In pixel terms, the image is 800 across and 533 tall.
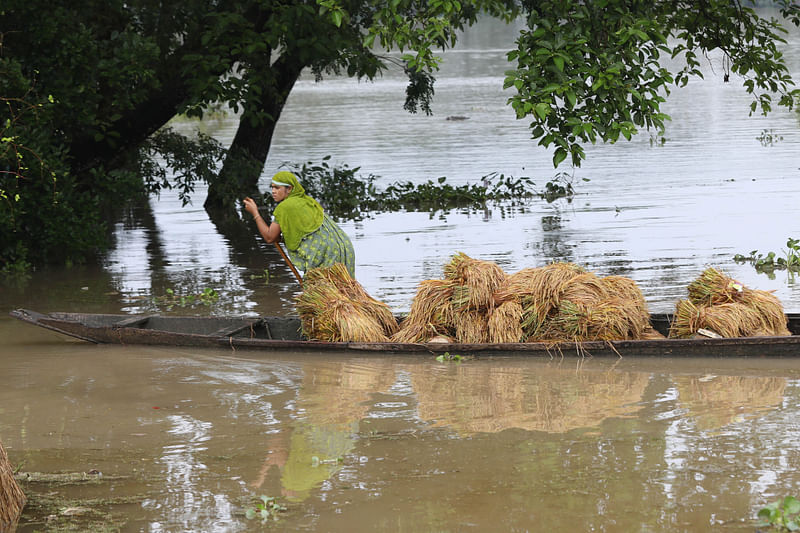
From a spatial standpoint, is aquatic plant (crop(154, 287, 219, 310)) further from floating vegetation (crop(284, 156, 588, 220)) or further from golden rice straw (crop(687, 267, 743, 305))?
floating vegetation (crop(284, 156, 588, 220))

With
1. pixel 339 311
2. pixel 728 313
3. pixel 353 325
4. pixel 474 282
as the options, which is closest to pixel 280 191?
pixel 339 311

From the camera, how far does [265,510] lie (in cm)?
542

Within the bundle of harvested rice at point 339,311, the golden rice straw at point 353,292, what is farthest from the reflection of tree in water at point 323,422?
the golden rice straw at point 353,292

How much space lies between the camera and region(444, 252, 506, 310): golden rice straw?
879 centimetres

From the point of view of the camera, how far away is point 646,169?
2220cm

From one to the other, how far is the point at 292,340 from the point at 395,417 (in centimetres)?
234

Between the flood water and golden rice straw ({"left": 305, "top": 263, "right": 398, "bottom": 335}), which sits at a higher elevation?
golden rice straw ({"left": 305, "top": 263, "right": 398, "bottom": 335})

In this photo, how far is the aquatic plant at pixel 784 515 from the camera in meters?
4.90

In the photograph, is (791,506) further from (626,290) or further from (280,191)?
(280,191)

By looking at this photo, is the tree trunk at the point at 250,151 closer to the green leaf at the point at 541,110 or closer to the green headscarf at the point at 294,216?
the green headscarf at the point at 294,216

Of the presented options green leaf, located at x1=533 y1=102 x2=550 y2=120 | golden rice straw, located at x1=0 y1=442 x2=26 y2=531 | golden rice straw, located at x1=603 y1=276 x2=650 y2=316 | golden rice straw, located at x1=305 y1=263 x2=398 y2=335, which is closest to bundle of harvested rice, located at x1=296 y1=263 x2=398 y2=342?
golden rice straw, located at x1=305 y1=263 x2=398 y2=335

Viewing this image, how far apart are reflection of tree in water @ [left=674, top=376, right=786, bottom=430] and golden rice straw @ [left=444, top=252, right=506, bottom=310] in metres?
1.73

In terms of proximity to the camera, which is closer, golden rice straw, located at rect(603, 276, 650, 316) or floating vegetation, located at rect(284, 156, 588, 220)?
golden rice straw, located at rect(603, 276, 650, 316)

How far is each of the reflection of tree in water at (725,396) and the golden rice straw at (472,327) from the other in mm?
1643
